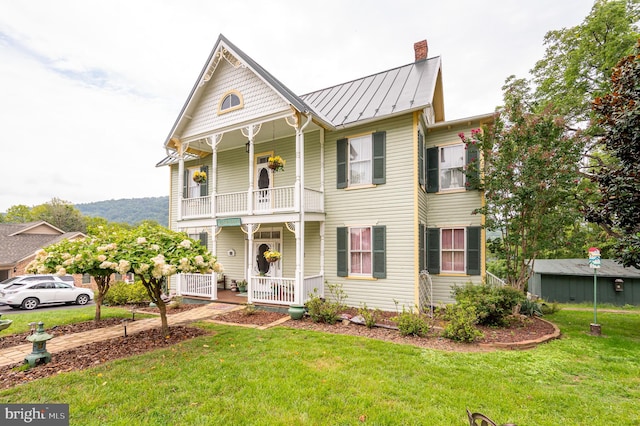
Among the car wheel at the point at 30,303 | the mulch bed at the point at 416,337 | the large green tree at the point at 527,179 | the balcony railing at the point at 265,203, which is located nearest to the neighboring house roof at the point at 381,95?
the large green tree at the point at 527,179

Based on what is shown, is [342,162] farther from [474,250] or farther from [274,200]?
[474,250]

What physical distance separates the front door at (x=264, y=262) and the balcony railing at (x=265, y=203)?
2.13 m

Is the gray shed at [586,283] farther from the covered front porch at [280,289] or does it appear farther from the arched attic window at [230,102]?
the arched attic window at [230,102]

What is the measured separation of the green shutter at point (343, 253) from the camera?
10.0 m

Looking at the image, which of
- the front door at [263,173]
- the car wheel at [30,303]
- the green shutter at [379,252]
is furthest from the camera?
the car wheel at [30,303]

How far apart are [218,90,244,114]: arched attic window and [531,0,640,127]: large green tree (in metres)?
12.6

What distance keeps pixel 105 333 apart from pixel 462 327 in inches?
349

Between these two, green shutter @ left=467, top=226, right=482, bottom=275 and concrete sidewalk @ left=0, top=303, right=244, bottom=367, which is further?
green shutter @ left=467, top=226, right=482, bottom=275

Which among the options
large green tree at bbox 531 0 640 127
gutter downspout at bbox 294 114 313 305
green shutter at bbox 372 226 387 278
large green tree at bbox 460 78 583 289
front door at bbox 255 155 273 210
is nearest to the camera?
large green tree at bbox 460 78 583 289

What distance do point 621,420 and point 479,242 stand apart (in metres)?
6.36

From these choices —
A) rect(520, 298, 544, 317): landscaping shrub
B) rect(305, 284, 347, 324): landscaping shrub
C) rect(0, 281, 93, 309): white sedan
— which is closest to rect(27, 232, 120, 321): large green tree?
rect(305, 284, 347, 324): landscaping shrub

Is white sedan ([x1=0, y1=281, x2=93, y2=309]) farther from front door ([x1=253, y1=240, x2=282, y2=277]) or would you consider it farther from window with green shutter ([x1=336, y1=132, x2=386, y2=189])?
window with green shutter ([x1=336, y1=132, x2=386, y2=189])

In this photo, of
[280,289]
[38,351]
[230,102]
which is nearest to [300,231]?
[280,289]

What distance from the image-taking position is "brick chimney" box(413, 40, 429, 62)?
1188cm
